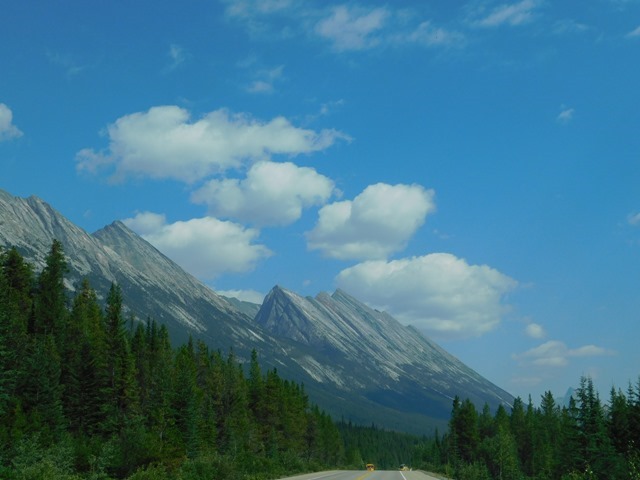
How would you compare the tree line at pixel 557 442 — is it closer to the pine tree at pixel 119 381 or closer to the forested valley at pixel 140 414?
the forested valley at pixel 140 414

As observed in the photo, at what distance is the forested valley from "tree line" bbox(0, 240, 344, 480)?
5.6 inches

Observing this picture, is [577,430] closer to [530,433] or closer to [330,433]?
[530,433]

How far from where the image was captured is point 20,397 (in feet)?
190

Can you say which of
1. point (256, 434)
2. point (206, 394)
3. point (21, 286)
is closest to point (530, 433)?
point (256, 434)

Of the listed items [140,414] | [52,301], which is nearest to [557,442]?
[140,414]

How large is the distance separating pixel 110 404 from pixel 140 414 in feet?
14.0

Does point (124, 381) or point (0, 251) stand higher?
point (0, 251)

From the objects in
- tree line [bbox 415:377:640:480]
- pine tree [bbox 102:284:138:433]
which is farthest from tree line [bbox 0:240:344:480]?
tree line [bbox 415:377:640:480]

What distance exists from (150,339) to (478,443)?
60.4 meters

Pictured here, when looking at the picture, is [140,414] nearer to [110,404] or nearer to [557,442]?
[110,404]

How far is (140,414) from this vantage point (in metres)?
67.7

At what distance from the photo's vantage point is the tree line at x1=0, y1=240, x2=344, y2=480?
36938 mm

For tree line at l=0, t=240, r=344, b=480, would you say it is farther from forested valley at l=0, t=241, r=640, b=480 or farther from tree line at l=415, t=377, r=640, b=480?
tree line at l=415, t=377, r=640, b=480

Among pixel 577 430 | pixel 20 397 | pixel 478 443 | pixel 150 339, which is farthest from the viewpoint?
pixel 478 443
